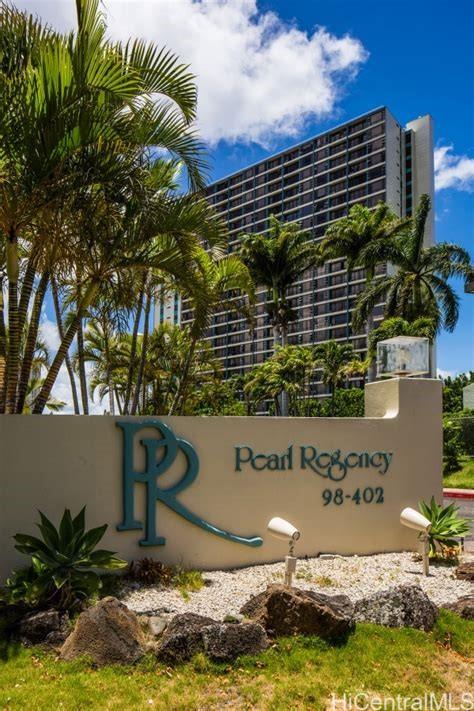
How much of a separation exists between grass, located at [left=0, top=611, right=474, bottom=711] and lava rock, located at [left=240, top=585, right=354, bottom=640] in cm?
11

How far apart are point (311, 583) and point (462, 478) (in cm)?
1750

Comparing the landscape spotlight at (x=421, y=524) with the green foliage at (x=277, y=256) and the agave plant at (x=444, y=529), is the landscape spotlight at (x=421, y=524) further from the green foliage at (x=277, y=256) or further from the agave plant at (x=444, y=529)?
the green foliage at (x=277, y=256)

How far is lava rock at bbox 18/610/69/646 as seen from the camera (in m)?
5.23

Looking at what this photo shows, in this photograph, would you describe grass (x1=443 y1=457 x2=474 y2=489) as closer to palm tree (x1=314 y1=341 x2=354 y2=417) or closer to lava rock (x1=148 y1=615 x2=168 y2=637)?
lava rock (x1=148 y1=615 x2=168 y2=637)

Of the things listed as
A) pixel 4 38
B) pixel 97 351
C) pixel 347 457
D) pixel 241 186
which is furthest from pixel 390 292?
pixel 241 186

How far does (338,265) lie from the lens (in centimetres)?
8925

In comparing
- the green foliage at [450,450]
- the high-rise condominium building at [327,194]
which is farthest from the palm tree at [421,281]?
the high-rise condominium building at [327,194]

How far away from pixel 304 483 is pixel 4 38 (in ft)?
22.0

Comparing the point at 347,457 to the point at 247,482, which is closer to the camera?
the point at 247,482

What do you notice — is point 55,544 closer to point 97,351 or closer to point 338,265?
point 97,351

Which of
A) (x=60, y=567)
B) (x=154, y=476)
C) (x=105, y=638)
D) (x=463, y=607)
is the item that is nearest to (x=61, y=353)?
(x=154, y=476)

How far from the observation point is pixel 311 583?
7422mm

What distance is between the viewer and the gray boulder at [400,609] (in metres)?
5.83

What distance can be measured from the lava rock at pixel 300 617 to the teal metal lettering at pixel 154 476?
231 centimetres
